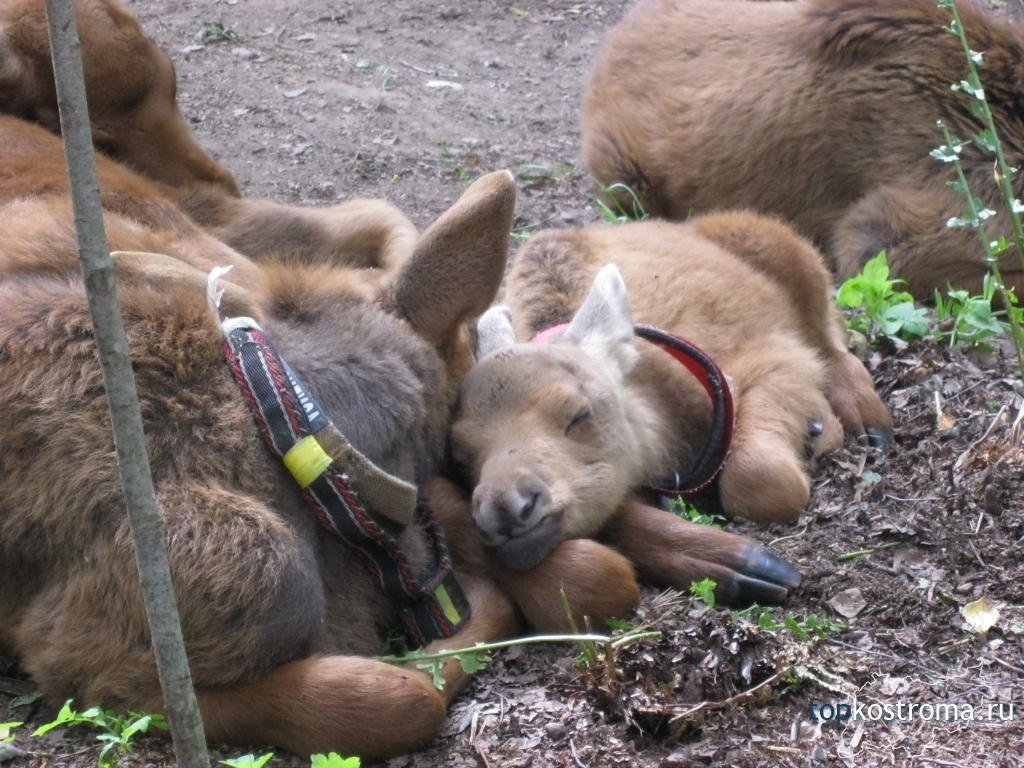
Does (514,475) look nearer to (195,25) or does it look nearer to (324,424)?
(324,424)

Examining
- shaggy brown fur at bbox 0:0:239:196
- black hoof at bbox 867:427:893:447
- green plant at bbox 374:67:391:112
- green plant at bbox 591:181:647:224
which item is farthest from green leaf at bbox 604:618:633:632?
green plant at bbox 374:67:391:112

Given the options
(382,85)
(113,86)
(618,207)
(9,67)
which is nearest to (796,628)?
Answer: (113,86)

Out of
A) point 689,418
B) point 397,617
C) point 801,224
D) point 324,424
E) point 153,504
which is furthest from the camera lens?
point 801,224

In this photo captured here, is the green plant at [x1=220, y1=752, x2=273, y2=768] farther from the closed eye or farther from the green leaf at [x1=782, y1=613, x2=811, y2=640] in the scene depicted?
the closed eye

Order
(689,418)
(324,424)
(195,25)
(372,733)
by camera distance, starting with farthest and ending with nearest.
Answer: (195,25)
(689,418)
(324,424)
(372,733)

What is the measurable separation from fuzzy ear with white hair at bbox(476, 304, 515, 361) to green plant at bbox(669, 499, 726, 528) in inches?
37.7

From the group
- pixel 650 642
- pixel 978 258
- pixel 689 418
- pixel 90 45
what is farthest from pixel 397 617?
pixel 978 258

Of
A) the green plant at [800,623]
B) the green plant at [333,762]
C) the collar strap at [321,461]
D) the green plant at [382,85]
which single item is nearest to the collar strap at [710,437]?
the green plant at [800,623]

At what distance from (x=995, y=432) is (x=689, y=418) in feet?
4.22

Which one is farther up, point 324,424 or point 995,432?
point 324,424

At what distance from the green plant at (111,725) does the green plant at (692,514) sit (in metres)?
2.27

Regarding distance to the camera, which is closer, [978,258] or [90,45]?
[90,45]

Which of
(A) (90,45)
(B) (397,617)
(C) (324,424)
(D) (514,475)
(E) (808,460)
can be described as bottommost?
(E) (808,460)

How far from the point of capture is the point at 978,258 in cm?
708
